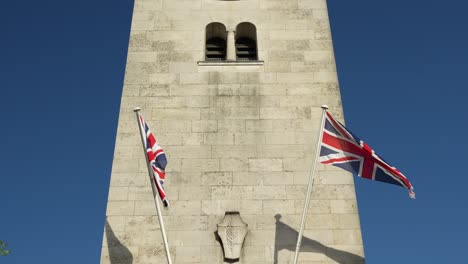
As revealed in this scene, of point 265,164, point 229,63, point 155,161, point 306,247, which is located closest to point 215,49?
point 229,63

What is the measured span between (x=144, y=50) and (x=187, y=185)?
5970 mm

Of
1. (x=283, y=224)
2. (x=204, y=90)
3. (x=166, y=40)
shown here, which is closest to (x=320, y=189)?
(x=283, y=224)

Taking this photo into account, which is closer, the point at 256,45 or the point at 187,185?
the point at 187,185

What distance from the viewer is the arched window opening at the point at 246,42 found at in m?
22.1

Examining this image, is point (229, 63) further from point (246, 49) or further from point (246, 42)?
point (246, 42)

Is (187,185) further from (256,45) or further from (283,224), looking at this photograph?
(256,45)

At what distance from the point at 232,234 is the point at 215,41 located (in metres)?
8.79

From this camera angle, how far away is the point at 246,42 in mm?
22578

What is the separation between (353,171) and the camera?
16312mm

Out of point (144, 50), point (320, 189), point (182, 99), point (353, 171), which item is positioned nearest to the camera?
point (353, 171)

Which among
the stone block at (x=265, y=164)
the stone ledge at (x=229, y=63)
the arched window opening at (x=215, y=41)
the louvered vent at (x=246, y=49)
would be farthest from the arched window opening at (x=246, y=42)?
the stone block at (x=265, y=164)

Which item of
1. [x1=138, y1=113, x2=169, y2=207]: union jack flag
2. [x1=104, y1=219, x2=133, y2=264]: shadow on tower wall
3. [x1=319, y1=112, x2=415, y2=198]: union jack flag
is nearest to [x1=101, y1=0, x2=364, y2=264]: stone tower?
[x1=104, y1=219, x2=133, y2=264]: shadow on tower wall

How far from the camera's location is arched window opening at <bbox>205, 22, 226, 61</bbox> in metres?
22.1

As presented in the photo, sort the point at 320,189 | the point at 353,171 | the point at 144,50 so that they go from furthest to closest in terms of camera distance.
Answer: the point at 144,50, the point at 320,189, the point at 353,171
